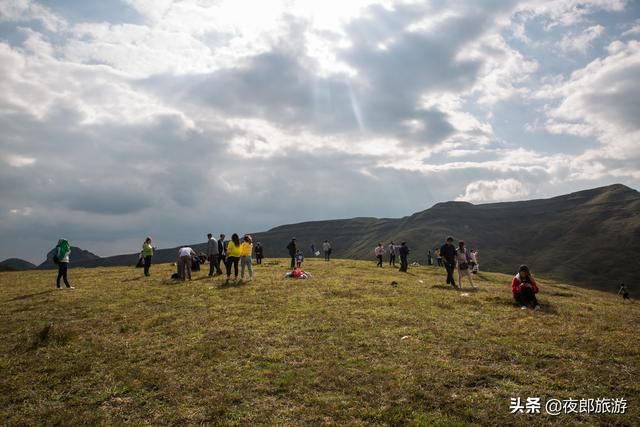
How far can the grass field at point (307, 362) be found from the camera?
8.41 metres

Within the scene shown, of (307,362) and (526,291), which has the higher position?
(526,291)

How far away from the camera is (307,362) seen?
11.1 meters

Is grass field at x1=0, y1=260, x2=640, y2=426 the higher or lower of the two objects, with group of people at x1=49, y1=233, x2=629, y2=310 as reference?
lower

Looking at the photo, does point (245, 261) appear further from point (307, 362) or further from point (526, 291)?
point (526, 291)

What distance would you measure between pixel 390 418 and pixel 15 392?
9483 mm

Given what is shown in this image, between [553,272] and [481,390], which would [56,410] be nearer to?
[481,390]

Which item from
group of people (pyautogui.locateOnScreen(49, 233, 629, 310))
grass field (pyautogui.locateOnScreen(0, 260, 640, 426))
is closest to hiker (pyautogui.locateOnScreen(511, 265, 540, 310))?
group of people (pyautogui.locateOnScreen(49, 233, 629, 310))

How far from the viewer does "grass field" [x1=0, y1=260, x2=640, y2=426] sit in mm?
8406

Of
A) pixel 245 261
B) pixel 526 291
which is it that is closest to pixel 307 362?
pixel 526 291

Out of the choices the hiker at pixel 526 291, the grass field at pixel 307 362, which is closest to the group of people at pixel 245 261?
the hiker at pixel 526 291

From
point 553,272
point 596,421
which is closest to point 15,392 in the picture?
point 596,421

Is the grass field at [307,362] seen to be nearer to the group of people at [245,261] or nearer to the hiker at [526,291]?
the hiker at [526,291]

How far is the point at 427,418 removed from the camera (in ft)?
26.0

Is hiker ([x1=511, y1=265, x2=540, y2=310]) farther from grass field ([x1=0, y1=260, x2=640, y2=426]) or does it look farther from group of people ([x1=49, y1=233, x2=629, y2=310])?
grass field ([x1=0, y1=260, x2=640, y2=426])
